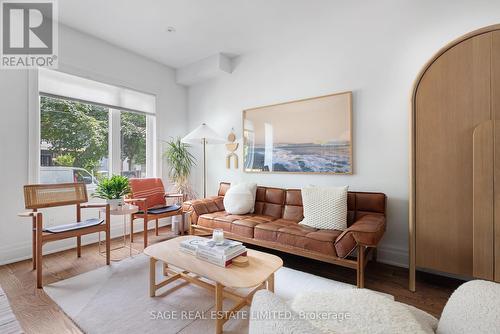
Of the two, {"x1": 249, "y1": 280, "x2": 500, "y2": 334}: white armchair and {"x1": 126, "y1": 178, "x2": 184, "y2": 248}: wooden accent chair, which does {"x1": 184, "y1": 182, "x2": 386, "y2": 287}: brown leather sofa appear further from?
{"x1": 249, "y1": 280, "x2": 500, "y2": 334}: white armchair

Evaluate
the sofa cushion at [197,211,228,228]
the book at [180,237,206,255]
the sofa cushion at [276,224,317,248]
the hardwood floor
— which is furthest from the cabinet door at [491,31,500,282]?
the sofa cushion at [197,211,228,228]

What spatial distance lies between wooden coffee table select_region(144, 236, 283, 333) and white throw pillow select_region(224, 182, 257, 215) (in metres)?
1.08

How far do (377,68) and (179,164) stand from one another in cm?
317

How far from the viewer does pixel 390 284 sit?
2.17 m

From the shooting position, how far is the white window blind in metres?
2.94

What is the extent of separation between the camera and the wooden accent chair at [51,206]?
2.11 meters

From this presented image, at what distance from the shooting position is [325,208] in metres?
2.48

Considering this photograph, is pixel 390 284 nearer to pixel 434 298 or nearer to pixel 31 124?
pixel 434 298

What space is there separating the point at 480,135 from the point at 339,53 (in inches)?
67.5

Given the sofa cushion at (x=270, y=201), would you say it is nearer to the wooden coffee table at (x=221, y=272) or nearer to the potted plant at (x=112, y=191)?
the wooden coffee table at (x=221, y=272)

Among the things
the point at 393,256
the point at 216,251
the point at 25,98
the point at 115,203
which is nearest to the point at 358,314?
the point at 216,251

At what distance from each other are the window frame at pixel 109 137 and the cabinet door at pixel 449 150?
3725mm

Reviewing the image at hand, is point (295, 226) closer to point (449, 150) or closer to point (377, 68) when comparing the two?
point (449, 150)

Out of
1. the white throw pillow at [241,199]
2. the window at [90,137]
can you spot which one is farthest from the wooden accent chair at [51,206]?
the white throw pillow at [241,199]
